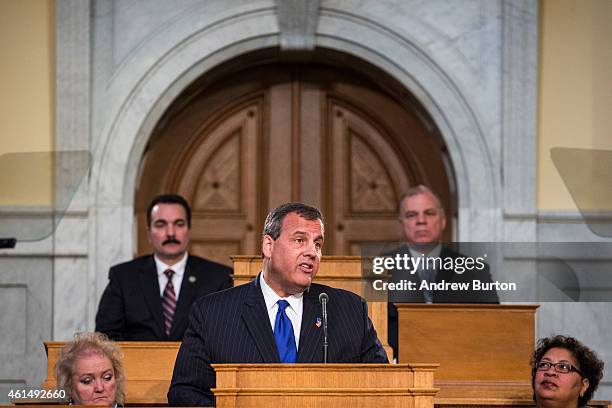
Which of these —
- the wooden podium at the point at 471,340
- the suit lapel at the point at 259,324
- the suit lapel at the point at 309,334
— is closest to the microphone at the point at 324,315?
the suit lapel at the point at 309,334

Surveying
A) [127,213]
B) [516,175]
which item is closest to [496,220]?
[516,175]

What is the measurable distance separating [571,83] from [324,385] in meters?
4.22

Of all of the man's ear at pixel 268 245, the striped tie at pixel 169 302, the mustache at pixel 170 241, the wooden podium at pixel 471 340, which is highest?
the mustache at pixel 170 241

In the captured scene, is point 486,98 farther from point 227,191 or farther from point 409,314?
point 409,314

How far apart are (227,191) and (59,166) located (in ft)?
3.60

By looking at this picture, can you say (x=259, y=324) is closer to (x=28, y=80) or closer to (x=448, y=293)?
(x=448, y=293)

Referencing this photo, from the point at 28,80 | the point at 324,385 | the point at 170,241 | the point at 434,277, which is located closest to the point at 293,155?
the point at 28,80

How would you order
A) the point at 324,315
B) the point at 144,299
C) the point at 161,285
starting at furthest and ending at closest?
the point at 161,285 → the point at 144,299 → the point at 324,315

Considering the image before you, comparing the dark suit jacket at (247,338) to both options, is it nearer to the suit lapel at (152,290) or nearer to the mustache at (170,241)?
the suit lapel at (152,290)

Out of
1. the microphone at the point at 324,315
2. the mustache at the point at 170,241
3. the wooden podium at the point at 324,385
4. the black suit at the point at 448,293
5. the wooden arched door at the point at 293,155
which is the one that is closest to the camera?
the wooden podium at the point at 324,385

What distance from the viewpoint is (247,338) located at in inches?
173

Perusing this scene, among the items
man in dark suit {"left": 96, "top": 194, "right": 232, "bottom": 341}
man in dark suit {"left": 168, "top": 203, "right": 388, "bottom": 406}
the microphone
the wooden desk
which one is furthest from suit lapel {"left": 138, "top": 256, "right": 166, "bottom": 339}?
the microphone

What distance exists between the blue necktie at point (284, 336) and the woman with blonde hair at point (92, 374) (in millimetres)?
566

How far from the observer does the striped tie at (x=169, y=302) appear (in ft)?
19.6
